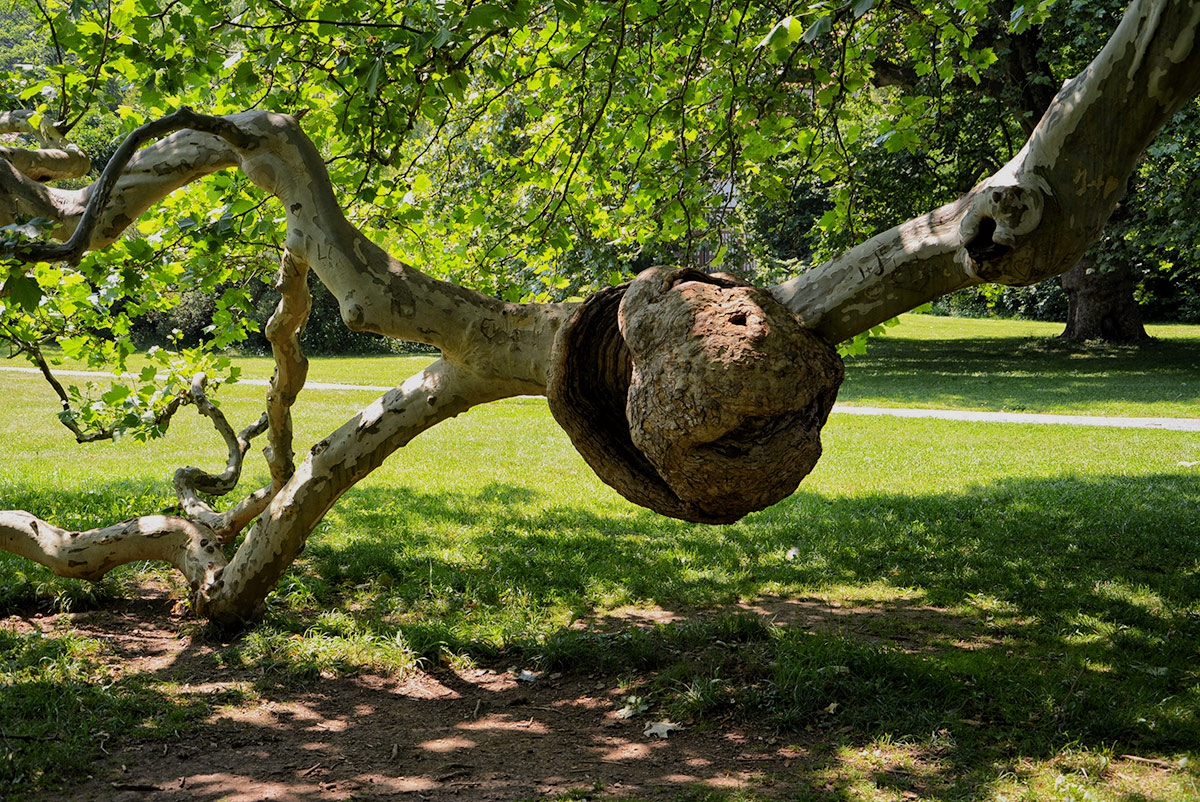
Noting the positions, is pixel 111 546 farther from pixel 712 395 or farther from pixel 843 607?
pixel 843 607

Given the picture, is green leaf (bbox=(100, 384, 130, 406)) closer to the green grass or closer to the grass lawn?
the grass lawn

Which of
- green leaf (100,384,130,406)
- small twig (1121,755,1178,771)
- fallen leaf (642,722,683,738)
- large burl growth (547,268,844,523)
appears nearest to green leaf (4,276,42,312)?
large burl growth (547,268,844,523)

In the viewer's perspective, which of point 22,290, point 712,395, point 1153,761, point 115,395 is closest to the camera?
point 22,290

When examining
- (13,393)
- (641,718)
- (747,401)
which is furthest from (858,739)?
(13,393)

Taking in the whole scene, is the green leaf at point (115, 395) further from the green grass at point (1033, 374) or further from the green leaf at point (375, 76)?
the green grass at point (1033, 374)

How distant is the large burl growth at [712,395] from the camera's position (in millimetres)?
3348

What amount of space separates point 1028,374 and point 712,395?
17.9 metres

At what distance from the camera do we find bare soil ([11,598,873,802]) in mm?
4125

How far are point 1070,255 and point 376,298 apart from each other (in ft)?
9.14

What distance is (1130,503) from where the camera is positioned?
8.95 m

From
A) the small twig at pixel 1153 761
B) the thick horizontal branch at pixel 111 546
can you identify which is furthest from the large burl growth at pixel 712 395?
the thick horizontal branch at pixel 111 546

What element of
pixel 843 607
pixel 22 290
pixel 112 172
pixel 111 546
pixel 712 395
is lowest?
pixel 843 607

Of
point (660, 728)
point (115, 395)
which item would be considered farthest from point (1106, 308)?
point (115, 395)

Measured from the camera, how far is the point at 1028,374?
19.4 metres
